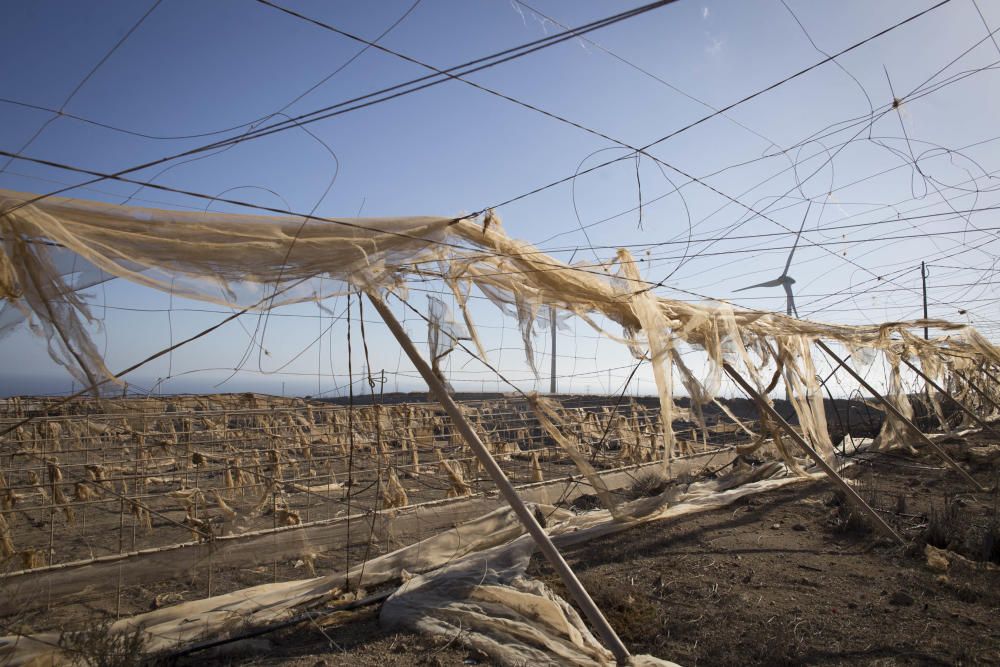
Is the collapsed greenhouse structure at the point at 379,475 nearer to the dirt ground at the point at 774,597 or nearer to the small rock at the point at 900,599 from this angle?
the dirt ground at the point at 774,597

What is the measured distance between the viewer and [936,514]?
5.36 meters

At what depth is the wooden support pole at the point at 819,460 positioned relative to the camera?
5.26 m

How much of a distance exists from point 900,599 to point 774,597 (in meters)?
0.86

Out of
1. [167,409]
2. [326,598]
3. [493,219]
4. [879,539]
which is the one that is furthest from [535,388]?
[167,409]

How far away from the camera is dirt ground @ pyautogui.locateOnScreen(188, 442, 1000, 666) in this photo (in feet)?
11.0

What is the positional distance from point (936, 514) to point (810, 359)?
2.06 meters

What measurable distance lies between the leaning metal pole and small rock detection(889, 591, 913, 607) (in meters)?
2.25

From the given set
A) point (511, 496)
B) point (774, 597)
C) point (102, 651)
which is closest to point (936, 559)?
point (774, 597)

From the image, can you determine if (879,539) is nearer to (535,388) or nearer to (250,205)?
(535,388)

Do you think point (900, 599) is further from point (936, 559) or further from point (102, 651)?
point (102, 651)

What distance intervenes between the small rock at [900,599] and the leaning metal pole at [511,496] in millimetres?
2254

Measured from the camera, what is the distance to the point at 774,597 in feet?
13.7

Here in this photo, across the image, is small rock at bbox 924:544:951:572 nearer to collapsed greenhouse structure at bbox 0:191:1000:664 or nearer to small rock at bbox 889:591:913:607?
collapsed greenhouse structure at bbox 0:191:1000:664

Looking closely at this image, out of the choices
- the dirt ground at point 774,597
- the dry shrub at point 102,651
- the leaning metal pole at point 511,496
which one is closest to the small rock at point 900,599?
the dirt ground at point 774,597
